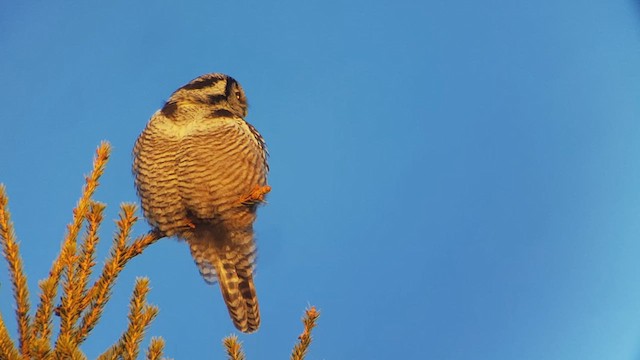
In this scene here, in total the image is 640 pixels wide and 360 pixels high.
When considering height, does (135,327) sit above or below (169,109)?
below

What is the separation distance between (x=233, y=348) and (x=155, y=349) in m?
0.20

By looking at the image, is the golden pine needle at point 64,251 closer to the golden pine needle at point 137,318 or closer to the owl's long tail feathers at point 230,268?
the golden pine needle at point 137,318

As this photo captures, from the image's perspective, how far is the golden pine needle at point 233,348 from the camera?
1574mm

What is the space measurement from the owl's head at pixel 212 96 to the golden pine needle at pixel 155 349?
5.81 ft

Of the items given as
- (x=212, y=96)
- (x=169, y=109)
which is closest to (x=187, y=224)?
(x=169, y=109)

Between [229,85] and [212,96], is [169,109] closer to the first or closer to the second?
[212,96]

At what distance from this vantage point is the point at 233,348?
5.17 feet

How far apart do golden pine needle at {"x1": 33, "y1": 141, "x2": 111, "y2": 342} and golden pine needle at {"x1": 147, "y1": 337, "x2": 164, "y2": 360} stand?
216mm

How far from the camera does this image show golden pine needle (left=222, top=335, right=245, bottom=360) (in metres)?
1.57

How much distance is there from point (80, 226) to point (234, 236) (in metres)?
1.48

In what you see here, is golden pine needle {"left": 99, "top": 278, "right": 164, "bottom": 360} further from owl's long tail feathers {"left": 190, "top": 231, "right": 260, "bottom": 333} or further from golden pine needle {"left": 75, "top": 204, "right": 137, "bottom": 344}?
owl's long tail feathers {"left": 190, "top": 231, "right": 260, "bottom": 333}

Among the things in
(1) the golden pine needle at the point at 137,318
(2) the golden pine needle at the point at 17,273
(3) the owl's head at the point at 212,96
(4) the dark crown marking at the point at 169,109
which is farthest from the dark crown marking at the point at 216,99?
(1) the golden pine needle at the point at 137,318

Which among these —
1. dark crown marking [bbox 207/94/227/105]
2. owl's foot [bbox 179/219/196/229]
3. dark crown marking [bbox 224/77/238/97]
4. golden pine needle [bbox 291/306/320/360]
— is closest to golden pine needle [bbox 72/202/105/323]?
golden pine needle [bbox 291/306/320/360]

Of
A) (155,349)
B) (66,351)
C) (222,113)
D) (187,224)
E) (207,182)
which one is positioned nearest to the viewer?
(66,351)
